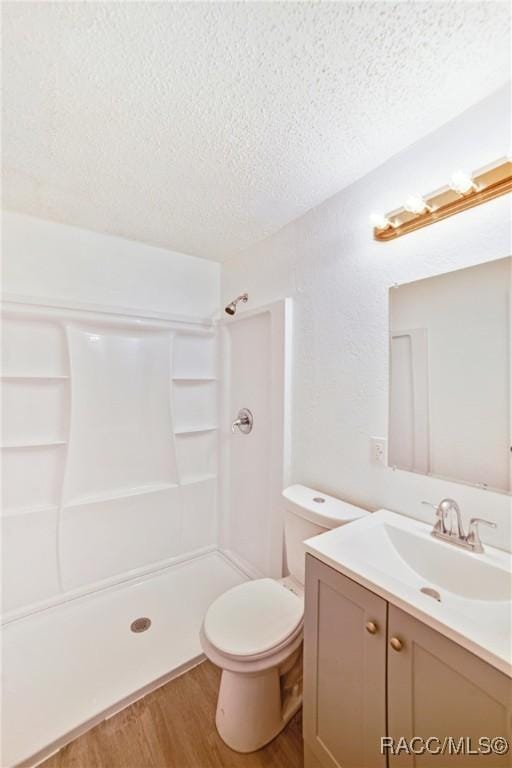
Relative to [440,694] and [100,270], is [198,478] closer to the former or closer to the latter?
[100,270]

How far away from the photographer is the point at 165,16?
771 millimetres

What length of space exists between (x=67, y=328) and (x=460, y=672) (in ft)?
7.02

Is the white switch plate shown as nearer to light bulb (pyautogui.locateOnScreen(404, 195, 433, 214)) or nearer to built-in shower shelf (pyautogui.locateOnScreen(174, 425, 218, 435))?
light bulb (pyautogui.locateOnScreen(404, 195, 433, 214))

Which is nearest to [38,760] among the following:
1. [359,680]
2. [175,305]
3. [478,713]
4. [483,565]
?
[359,680]

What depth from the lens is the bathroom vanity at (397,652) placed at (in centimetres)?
63


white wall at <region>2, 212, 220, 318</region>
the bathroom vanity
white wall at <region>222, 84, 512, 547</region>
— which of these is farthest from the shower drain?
white wall at <region>2, 212, 220, 318</region>

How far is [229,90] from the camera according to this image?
97 centimetres

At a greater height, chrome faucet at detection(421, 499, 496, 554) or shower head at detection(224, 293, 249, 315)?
shower head at detection(224, 293, 249, 315)

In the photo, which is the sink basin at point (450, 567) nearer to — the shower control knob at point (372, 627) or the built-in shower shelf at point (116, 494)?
the shower control knob at point (372, 627)

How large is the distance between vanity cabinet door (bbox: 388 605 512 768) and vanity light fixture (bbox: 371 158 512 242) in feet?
3.93

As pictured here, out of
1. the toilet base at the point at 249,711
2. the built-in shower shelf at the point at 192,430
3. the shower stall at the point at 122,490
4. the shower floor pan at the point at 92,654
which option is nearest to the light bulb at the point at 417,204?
the shower stall at the point at 122,490

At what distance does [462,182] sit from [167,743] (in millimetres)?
2227

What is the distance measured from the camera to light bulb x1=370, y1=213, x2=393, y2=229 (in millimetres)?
1206

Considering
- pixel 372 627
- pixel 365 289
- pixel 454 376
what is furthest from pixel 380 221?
pixel 372 627
